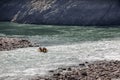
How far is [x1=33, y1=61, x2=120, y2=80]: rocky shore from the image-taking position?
18156mm

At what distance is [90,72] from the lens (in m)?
19.2

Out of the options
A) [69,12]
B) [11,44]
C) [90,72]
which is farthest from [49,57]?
A: [69,12]

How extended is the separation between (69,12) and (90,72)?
38.3 metres

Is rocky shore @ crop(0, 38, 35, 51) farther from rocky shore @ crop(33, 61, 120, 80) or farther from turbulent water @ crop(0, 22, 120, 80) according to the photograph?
rocky shore @ crop(33, 61, 120, 80)

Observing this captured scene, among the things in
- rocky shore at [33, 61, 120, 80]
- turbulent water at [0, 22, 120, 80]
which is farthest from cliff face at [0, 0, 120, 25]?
rocky shore at [33, 61, 120, 80]

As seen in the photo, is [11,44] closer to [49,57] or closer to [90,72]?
[49,57]

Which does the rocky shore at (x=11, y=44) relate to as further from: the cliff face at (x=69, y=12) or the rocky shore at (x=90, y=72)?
the cliff face at (x=69, y=12)

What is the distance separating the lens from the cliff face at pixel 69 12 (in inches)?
2159

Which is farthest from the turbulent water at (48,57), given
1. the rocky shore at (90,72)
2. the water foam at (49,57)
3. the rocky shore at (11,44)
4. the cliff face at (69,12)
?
the cliff face at (69,12)

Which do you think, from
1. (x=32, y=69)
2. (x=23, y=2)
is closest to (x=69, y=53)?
(x=32, y=69)

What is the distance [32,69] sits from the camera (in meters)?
20.7

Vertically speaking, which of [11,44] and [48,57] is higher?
[11,44]

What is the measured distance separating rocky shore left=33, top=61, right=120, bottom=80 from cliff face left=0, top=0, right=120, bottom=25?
108ft

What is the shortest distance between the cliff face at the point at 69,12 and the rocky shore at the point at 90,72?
33.1 meters
